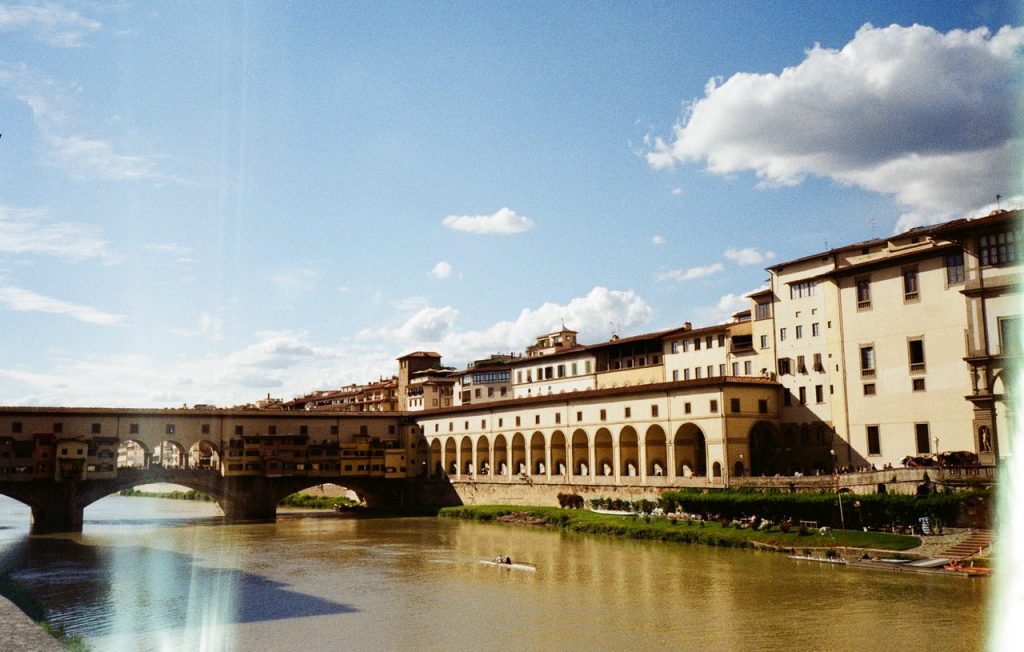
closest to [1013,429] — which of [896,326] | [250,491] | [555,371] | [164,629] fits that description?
[896,326]

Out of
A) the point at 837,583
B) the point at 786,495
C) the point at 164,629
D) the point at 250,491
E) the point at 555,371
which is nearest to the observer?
the point at 164,629

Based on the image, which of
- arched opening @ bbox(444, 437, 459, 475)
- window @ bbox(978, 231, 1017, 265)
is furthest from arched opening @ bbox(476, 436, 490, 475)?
window @ bbox(978, 231, 1017, 265)

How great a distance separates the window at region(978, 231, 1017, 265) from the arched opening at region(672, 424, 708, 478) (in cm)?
2236

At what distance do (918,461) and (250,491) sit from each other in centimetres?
5280

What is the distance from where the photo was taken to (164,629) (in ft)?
98.4

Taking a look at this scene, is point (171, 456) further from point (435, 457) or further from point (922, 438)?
point (922, 438)

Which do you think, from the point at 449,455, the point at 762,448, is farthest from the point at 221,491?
the point at 762,448

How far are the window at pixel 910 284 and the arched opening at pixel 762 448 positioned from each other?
1277cm

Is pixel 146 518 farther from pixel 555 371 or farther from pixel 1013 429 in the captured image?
pixel 1013 429

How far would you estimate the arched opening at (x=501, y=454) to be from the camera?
79.9 metres

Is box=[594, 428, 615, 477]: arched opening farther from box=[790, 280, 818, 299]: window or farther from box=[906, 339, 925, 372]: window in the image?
box=[906, 339, 925, 372]: window

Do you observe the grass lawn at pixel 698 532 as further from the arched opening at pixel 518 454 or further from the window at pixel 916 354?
the window at pixel 916 354

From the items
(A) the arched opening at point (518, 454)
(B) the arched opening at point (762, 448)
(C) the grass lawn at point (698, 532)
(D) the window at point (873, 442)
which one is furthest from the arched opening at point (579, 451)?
(D) the window at point (873, 442)

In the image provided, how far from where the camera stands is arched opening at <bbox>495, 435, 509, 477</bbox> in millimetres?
79875
